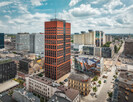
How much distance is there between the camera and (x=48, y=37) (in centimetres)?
8750

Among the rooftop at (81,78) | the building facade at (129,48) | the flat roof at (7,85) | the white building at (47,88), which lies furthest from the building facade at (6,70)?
the building facade at (129,48)

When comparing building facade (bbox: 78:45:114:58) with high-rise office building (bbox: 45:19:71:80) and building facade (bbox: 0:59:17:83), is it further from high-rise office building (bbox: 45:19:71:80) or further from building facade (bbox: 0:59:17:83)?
Answer: building facade (bbox: 0:59:17:83)

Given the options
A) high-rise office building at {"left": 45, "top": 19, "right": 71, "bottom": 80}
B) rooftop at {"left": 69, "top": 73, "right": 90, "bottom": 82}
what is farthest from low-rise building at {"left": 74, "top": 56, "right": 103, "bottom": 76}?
rooftop at {"left": 69, "top": 73, "right": 90, "bottom": 82}

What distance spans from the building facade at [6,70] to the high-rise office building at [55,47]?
94.2 feet

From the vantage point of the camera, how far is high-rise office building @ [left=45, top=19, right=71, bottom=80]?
83562 mm

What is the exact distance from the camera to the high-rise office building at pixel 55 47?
83562 mm

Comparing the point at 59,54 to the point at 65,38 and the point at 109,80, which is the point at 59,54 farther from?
the point at 109,80

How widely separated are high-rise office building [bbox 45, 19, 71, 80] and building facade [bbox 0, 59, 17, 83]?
28697 mm

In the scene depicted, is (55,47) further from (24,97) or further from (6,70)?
(24,97)

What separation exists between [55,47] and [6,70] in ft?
140

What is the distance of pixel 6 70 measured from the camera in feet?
270

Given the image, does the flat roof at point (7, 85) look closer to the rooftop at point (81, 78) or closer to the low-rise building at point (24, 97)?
the low-rise building at point (24, 97)

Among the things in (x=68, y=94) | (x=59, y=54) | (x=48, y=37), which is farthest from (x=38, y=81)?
(x=48, y=37)

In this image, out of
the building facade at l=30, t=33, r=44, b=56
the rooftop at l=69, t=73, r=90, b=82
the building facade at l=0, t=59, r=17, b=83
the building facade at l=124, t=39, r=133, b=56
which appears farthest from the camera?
the building facade at l=30, t=33, r=44, b=56
